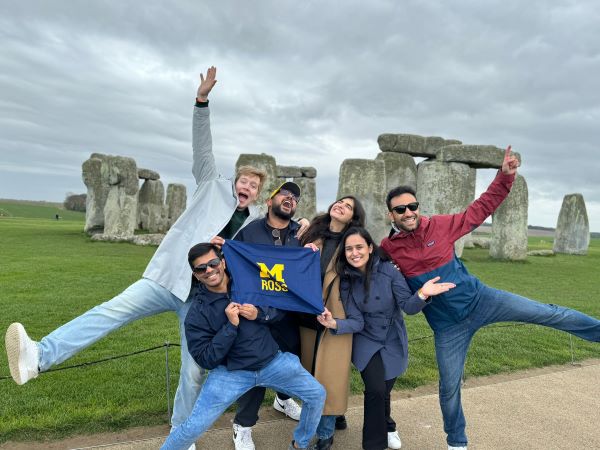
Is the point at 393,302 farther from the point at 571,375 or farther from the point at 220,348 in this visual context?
the point at 571,375

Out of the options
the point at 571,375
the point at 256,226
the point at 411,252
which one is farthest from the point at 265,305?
the point at 571,375

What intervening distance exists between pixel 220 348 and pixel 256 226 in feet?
3.11

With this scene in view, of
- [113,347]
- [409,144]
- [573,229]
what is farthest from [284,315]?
[573,229]

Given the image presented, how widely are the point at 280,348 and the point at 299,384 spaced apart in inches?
15.4

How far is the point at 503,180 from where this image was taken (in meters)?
3.14

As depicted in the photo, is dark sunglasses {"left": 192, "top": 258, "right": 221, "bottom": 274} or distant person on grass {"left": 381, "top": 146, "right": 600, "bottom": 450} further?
distant person on grass {"left": 381, "top": 146, "right": 600, "bottom": 450}

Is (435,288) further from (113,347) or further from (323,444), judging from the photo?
(113,347)

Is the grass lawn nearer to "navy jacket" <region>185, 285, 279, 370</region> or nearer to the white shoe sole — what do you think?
the white shoe sole

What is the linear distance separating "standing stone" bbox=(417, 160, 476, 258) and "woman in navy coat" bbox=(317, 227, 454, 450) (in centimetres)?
1078

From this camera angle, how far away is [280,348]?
3.22 meters

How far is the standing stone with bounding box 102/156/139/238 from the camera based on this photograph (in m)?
17.3

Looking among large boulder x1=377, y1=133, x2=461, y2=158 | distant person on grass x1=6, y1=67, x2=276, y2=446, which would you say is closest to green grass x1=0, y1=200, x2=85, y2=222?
large boulder x1=377, y1=133, x2=461, y2=158

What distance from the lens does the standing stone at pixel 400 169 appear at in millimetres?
14005

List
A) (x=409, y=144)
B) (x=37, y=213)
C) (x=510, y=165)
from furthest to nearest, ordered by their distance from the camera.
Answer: (x=37, y=213)
(x=409, y=144)
(x=510, y=165)
